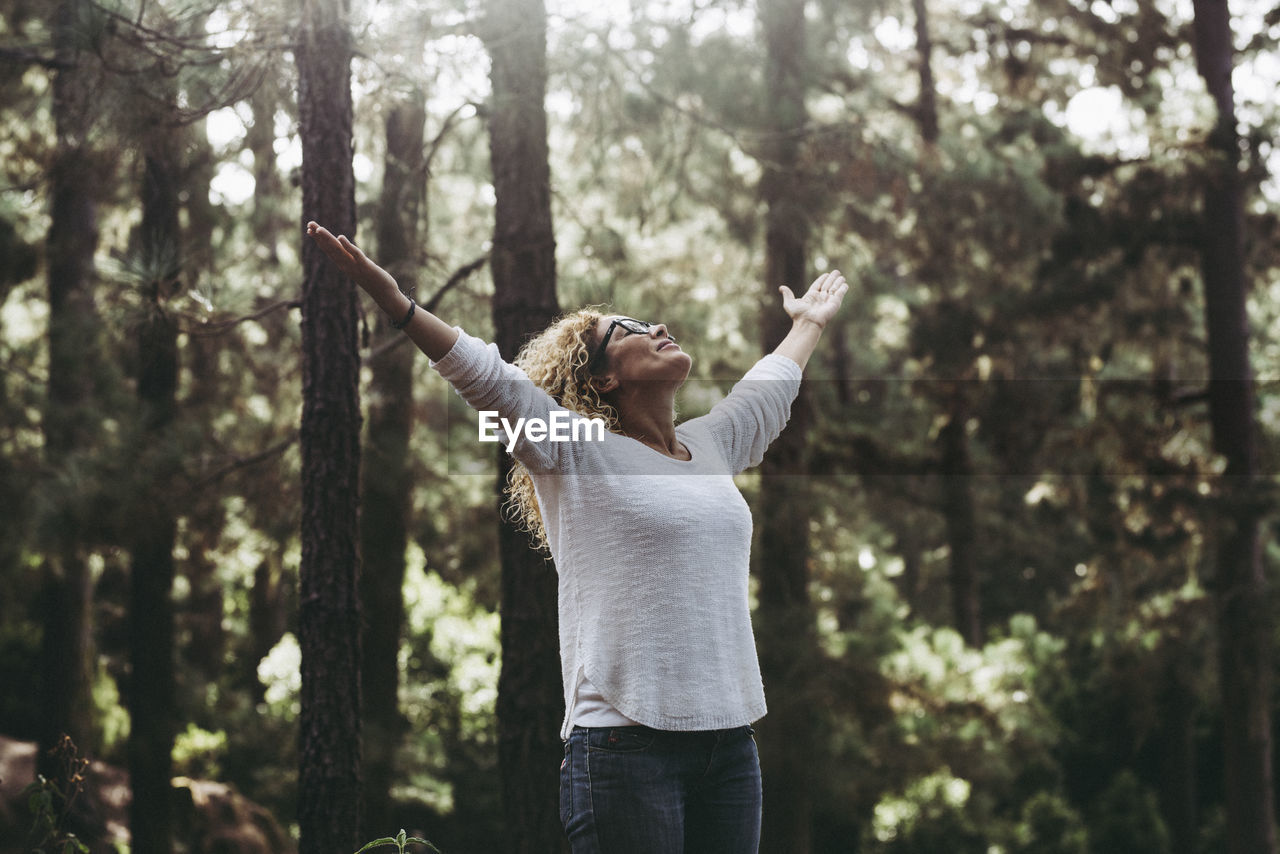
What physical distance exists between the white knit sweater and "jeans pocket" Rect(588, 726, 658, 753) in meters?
0.03

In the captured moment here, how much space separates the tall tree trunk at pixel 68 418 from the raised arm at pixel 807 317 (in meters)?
6.56

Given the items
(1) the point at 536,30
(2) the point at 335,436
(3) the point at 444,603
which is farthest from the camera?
(3) the point at 444,603

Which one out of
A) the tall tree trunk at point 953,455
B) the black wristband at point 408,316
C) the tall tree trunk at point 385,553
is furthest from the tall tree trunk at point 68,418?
the tall tree trunk at point 953,455

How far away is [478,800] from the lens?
11461mm

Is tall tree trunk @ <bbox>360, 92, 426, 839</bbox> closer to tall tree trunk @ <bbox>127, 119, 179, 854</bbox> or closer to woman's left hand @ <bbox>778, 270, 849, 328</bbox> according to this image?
tall tree trunk @ <bbox>127, 119, 179, 854</bbox>

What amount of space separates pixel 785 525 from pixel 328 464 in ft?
19.7

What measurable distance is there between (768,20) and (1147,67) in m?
4.18

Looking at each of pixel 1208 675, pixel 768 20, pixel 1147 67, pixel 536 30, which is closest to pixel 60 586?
pixel 536 30

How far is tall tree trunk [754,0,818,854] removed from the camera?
8773 mm

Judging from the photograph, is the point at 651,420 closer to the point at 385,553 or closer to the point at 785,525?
the point at 785,525

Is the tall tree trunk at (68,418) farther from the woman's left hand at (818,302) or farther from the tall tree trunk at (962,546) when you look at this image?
the tall tree trunk at (962,546)

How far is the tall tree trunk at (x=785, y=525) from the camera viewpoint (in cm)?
877

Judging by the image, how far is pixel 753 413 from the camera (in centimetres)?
251

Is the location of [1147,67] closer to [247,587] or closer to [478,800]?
[478,800]
